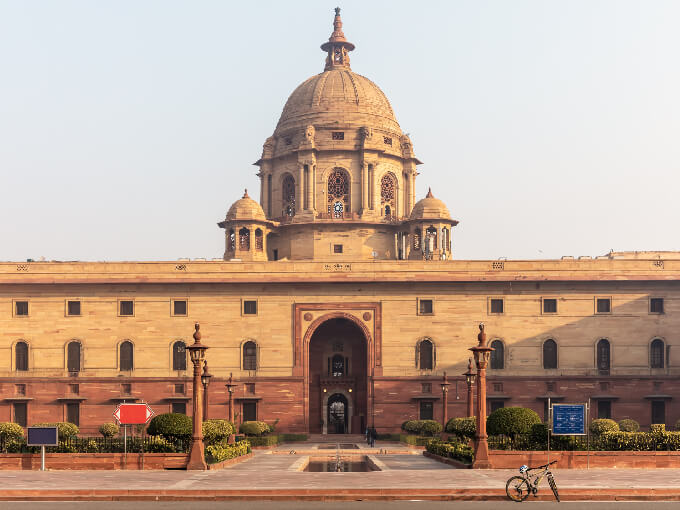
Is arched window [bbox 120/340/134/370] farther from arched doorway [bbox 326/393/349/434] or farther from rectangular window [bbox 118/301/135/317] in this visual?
arched doorway [bbox 326/393/349/434]

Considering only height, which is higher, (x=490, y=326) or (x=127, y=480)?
(x=490, y=326)

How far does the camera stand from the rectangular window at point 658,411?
59875 millimetres

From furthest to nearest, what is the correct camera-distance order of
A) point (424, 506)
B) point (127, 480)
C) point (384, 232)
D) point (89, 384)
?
point (384, 232) → point (89, 384) → point (127, 480) → point (424, 506)

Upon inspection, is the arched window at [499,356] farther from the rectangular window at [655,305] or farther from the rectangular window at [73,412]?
the rectangular window at [73,412]

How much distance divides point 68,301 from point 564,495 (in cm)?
4342

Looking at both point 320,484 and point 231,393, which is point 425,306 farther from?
point 320,484

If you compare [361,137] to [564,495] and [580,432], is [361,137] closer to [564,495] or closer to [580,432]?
[580,432]

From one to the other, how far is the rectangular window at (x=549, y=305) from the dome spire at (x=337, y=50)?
26.7 meters

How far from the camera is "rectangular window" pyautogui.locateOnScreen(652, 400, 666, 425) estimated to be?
59.9m

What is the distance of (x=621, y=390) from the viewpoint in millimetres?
60125

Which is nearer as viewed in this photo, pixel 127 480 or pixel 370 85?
pixel 127 480

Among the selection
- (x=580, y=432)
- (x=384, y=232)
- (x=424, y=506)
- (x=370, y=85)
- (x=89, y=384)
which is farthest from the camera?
(x=370, y=85)

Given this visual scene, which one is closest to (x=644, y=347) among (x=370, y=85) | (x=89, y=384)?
(x=370, y=85)

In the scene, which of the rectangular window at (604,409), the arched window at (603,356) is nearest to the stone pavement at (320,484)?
the rectangular window at (604,409)
